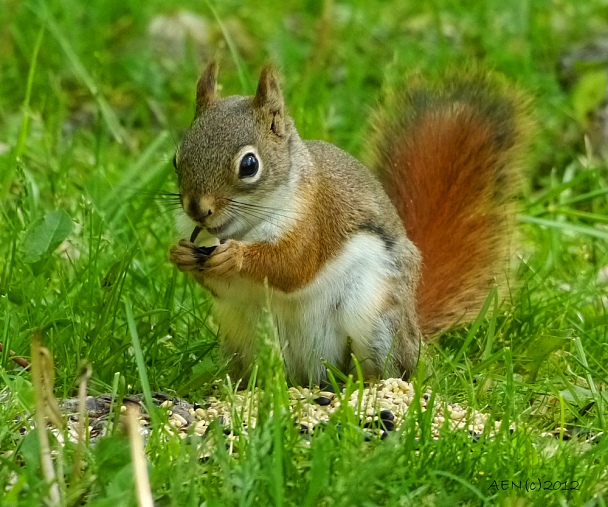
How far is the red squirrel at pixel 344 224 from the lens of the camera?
2.19 metres

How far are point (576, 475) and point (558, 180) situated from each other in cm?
197

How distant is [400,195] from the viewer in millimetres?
2717

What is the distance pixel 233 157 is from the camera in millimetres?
2164

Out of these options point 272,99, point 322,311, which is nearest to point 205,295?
point 322,311

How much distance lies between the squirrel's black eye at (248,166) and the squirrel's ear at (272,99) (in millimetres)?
129

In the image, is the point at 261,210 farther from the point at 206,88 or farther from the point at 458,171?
the point at 458,171

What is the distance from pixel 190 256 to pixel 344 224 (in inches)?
12.9

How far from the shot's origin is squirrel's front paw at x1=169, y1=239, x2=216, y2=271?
217 centimetres

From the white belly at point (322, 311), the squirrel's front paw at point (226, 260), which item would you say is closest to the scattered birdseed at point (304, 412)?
the white belly at point (322, 311)

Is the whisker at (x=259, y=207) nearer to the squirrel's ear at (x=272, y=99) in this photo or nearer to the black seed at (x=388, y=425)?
the squirrel's ear at (x=272, y=99)

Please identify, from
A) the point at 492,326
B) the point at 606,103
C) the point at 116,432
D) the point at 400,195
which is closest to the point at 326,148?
the point at 400,195

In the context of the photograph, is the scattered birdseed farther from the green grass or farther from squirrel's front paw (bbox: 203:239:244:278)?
squirrel's front paw (bbox: 203:239:244:278)

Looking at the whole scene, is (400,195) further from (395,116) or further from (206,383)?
(206,383)

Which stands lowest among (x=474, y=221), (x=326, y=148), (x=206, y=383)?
(x=206, y=383)
